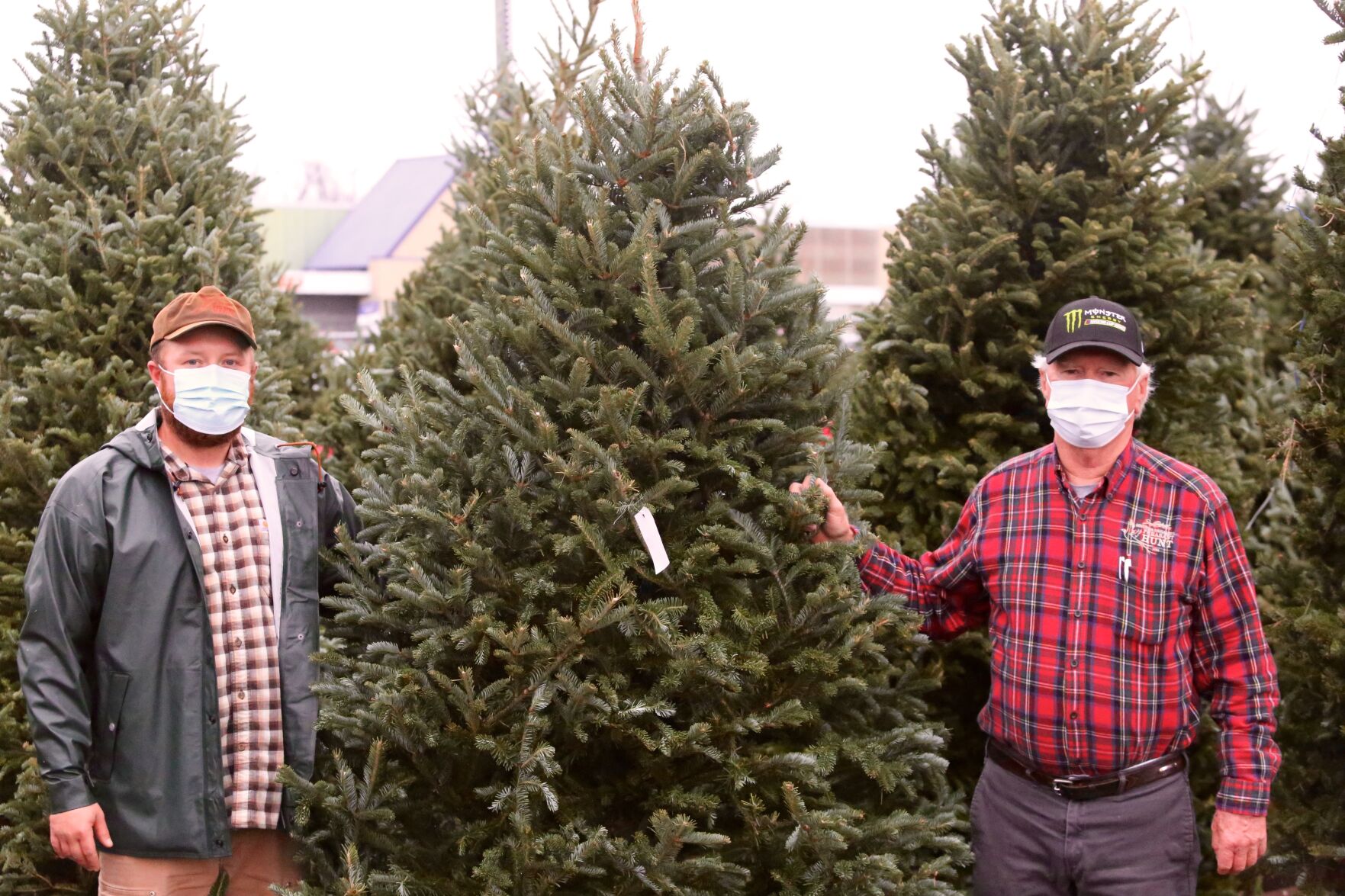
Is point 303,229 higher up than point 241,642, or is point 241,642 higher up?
point 303,229

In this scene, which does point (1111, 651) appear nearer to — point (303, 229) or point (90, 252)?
point (90, 252)

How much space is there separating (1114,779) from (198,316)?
10.4 ft

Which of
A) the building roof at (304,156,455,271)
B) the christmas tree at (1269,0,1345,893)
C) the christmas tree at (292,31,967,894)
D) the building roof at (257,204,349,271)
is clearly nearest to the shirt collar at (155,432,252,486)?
the christmas tree at (292,31,967,894)

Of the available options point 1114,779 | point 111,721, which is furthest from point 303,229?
point 1114,779

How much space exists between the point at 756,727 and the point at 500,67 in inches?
320

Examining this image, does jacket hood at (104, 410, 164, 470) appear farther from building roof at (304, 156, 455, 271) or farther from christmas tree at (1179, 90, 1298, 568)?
building roof at (304, 156, 455, 271)

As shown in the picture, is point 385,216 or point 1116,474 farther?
point 385,216

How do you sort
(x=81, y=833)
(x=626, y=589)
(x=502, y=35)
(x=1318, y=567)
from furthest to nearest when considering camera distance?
(x=502, y=35) → (x=1318, y=567) → (x=81, y=833) → (x=626, y=589)

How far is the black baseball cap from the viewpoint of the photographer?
365 centimetres

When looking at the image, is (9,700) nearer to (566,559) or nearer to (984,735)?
(566,559)

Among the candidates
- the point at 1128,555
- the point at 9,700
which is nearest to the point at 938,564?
the point at 1128,555

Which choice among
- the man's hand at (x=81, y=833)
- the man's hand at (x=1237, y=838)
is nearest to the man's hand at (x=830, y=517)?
the man's hand at (x=1237, y=838)

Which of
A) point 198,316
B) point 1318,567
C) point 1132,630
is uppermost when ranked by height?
point 198,316

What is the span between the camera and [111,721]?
131 inches
